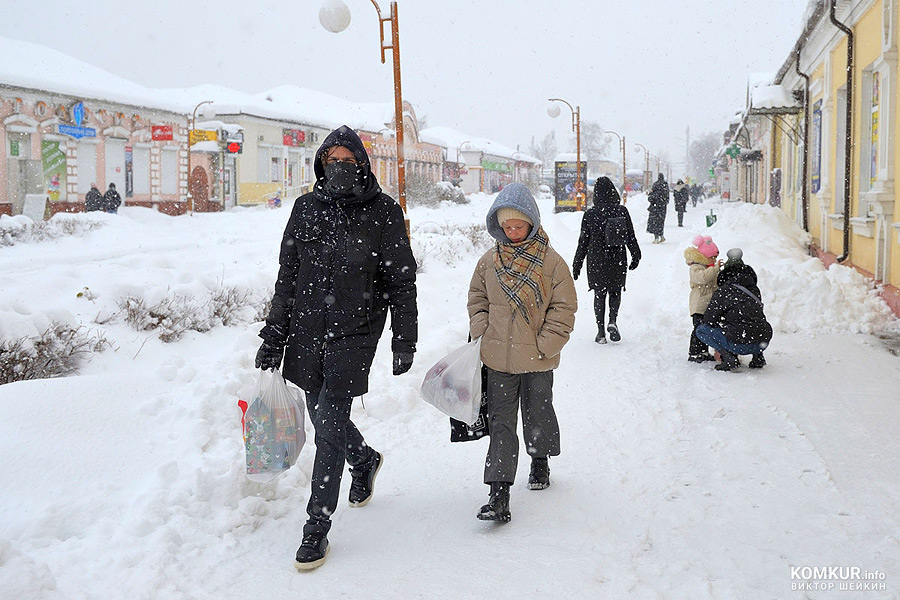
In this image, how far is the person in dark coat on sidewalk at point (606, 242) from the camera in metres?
8.32

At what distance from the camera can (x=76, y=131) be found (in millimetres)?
29922

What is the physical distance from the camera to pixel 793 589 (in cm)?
315

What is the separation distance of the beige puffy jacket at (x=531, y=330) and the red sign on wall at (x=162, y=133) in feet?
105

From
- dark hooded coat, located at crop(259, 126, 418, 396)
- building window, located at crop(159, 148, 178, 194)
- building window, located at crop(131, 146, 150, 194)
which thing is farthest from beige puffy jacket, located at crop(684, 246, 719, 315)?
building window, located at crop(159, 148, 178, 194)

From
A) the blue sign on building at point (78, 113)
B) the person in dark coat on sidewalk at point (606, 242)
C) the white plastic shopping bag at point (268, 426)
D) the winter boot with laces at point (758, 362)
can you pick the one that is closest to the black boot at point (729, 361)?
the winter boot with laces at point (758, 362)

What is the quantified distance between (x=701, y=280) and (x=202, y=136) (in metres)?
33.4

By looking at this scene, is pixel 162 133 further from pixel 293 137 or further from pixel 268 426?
pixel 268 426

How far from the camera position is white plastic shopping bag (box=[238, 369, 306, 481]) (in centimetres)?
370

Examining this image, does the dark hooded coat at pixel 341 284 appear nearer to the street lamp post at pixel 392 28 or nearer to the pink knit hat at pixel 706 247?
the pink knit hat at pixel 706 247

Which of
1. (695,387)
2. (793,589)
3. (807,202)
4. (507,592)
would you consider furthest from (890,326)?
(807,202)

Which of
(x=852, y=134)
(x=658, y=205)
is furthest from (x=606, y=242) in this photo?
(x=658, y=205)

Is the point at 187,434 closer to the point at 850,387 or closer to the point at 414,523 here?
the point at 414,523

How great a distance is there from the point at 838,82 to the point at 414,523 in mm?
12227

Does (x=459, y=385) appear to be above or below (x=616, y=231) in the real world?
below
